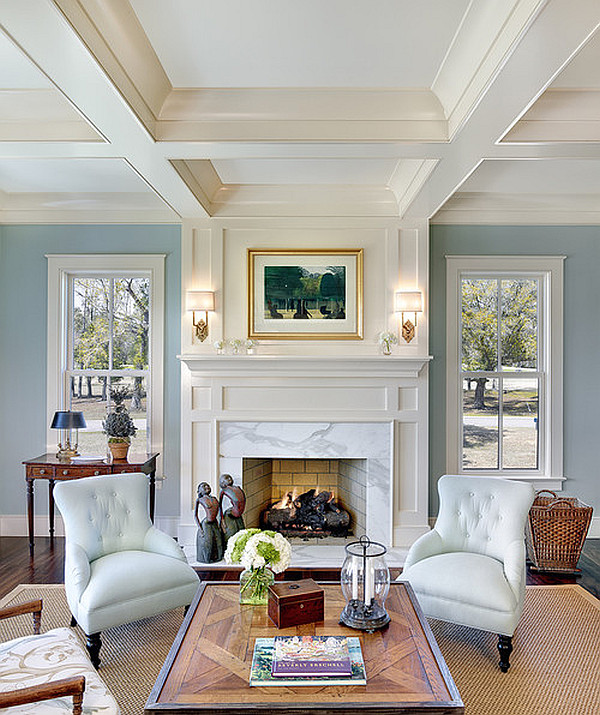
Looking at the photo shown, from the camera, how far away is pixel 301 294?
193 inches

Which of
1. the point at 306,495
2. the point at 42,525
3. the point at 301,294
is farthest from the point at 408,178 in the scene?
the point at 42,525

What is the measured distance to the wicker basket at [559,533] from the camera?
423 centimetres

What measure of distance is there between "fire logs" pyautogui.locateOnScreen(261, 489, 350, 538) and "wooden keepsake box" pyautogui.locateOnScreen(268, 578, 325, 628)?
2563 mm

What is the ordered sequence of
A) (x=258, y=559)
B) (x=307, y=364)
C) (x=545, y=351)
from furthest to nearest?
(x=545, y=351) < (x=307, y=364) < (x=258, y=559)

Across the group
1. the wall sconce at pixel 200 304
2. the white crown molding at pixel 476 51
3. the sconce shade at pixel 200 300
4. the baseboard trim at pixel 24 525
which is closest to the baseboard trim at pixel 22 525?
the baseboard trim at pixel 24 525

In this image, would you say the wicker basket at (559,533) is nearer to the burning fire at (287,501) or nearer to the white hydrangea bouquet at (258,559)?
the burning fire at (287,501)

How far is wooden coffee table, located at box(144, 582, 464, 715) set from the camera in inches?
75.1

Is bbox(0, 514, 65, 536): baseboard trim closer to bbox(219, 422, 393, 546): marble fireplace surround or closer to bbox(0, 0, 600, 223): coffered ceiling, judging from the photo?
bbox(219, 422, 393, 546): marble fireplace surround

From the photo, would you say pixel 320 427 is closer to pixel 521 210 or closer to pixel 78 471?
pixel 78 471

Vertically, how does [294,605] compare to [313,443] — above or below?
below

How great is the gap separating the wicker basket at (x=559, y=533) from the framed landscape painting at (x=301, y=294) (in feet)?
6.50

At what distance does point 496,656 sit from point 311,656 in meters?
1.38

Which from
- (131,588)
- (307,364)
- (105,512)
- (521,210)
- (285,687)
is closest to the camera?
(285,687)

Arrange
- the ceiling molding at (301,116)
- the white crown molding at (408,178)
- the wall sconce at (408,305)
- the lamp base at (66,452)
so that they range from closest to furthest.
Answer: the ceiling molding at (301,116) → the white crown molding at (408,178) → the lamp base at (66,452) → the wall sconce at (408,305)
